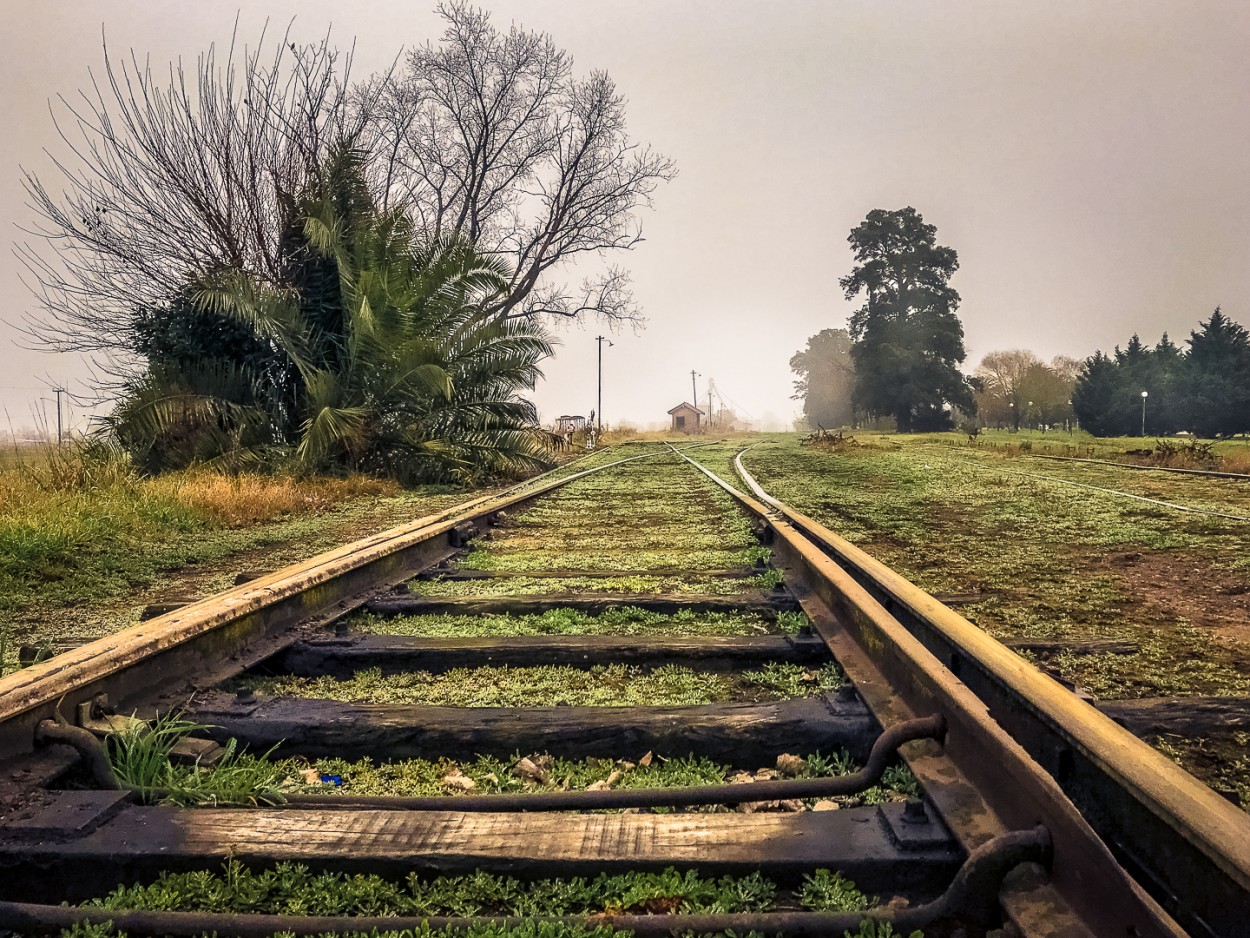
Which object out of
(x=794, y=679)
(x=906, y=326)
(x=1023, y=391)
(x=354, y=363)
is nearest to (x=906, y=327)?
(x=906, y=326)

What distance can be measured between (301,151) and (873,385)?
1917 inches

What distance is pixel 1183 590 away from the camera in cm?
359


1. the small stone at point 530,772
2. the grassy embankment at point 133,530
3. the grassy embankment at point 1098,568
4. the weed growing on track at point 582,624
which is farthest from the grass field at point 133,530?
the grassy embankment at point 1098,568

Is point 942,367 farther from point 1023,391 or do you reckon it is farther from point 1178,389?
point 1023,391

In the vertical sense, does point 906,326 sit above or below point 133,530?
above

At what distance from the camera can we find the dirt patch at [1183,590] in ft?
9.93

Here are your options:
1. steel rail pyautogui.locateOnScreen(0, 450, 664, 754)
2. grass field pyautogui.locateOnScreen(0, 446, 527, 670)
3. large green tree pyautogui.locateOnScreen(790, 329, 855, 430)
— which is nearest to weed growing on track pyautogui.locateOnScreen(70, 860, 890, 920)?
steel rail pyautogui.locateOnScreen(0, 450, 664, 754)

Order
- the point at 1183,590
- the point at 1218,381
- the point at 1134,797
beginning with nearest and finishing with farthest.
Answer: the point at 1134,797 < the point at 1183,590 < the point at 1218,381

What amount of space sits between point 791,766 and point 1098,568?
329 centimetres

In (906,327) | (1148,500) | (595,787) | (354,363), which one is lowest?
(595,787)

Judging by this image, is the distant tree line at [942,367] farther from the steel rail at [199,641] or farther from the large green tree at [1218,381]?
the steel rail at [199,641]

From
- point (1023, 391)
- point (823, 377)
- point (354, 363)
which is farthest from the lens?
point (823, 377)

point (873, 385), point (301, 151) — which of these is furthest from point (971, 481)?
point (873, 385)

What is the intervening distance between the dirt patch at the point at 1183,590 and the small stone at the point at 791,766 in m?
2.03
